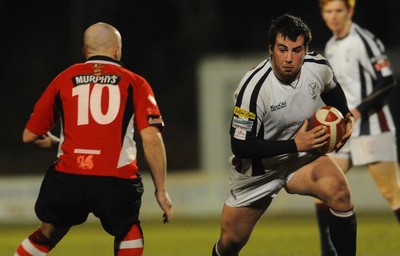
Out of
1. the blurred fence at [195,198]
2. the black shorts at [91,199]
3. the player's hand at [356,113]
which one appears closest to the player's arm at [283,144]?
the black shorts at [91,199]

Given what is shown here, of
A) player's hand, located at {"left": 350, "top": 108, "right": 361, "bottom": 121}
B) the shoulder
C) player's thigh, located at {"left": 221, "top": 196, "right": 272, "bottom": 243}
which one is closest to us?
the shoulder

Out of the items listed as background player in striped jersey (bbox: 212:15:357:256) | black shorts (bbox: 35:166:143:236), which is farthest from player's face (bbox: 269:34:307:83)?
black shorts (bbox: 35:166:143:236)

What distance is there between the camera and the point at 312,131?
5.61m

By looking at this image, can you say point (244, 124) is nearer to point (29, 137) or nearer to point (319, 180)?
point (319, 180)

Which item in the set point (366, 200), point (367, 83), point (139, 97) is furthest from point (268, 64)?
point (366, 200)

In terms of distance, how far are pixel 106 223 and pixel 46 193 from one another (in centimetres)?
39

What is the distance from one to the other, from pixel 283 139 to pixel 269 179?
28cm

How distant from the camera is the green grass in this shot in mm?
8672

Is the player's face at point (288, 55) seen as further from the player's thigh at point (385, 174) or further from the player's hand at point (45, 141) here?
the player's thigh at point (385, 174)

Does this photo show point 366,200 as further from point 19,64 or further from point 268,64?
point 19,64

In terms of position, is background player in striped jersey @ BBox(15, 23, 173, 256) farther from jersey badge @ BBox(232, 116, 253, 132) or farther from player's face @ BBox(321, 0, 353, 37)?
player's face @ BBox(321, 0, 353, 37)

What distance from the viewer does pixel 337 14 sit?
299 inches

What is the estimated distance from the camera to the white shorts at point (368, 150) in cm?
747

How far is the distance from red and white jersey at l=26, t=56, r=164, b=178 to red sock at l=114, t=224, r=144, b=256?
0.33m
